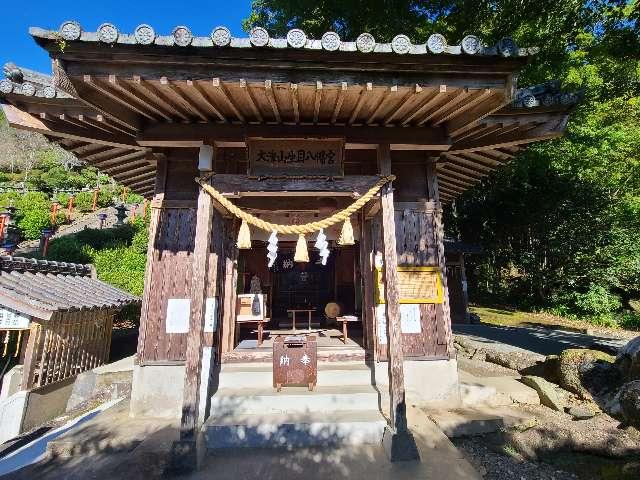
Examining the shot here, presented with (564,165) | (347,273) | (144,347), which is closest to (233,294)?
(144,347)

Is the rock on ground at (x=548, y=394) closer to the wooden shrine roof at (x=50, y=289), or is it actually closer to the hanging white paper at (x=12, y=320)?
the wooden shrine roof at (x=50, y=289)

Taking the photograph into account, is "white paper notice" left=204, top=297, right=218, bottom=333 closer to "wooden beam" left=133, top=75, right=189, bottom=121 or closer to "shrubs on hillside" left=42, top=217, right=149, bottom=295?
"wooden beam" left=133, top=75, right=189, bottom=121

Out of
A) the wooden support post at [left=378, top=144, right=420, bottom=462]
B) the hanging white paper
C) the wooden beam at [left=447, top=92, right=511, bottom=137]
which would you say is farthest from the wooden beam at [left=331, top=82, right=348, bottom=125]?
the hanging white paper

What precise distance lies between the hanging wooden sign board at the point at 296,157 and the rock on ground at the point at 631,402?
18.7ft

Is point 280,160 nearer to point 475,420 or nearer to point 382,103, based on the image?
point 382,103

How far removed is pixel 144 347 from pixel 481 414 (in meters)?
5.96

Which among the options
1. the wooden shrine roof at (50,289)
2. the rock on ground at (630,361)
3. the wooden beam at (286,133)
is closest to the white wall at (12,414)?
the wooden shrine roof at (50,289)

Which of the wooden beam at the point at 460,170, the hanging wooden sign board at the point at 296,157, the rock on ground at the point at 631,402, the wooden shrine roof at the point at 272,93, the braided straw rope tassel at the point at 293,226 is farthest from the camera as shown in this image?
the wooden beam at the point at 460,170

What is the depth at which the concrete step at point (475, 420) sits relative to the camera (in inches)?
199

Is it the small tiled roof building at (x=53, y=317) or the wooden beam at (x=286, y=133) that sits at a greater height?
the wooden beam at (x=286, y=133)

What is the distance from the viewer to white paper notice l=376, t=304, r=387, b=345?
240 inches

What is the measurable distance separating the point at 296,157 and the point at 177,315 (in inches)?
141

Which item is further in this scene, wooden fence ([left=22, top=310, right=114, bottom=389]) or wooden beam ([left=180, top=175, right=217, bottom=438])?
wooden fence ([left=22, top=310, right=114, bottom=389])

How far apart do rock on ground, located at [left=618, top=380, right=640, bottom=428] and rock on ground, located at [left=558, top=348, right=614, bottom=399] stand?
2.99 ft
